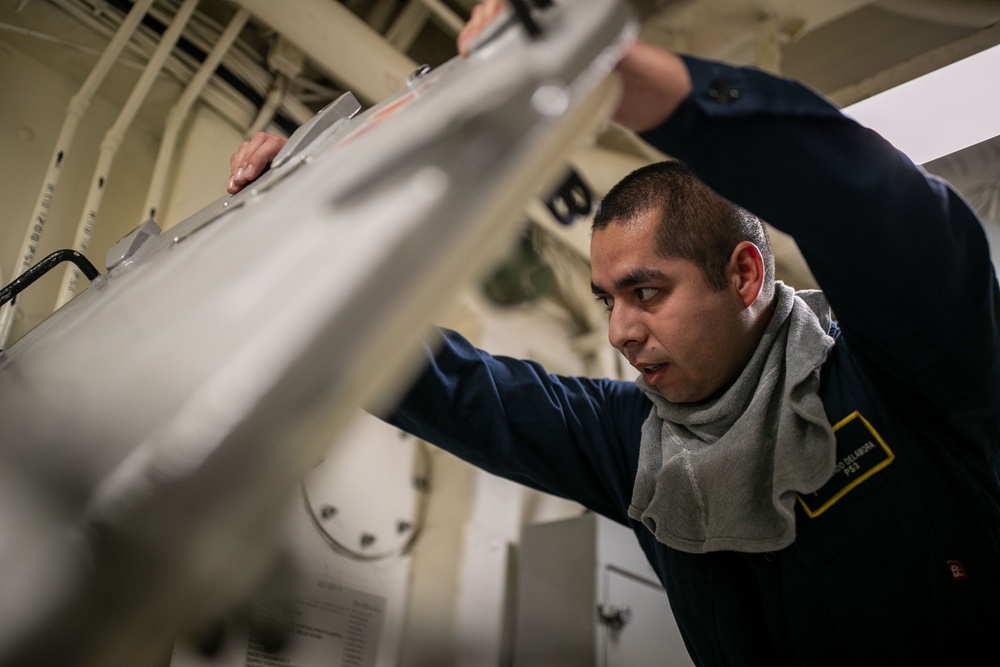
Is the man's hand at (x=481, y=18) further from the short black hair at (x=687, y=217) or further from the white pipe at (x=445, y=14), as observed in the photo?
the white pipe at (x=445, y=14)

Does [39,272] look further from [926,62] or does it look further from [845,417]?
[926,62]

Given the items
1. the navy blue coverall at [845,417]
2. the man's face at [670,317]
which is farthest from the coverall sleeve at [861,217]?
the man's face at [670,317]

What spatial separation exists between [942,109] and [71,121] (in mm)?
1706

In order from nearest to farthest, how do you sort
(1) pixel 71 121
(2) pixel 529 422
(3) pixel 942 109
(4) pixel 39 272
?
1. (4) pixel 39 272
2. (2) pixel 529 422
3. (1) pixel 71 121
4. (3) pixel 942 109

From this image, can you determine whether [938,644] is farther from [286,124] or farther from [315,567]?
[286,124]

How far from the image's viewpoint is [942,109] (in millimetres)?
1498

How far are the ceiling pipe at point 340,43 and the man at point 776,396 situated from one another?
0.69m

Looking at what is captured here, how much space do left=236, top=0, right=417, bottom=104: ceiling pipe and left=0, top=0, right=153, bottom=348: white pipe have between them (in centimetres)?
21

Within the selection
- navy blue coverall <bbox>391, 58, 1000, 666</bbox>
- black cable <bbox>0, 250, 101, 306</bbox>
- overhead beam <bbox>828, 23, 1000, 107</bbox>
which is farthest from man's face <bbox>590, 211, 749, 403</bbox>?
overhead beam <bbox>828, 23, 1000, 107</bbox>

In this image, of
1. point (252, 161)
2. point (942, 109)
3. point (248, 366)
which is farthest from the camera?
point (942, 109)

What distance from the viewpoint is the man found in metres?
0.70

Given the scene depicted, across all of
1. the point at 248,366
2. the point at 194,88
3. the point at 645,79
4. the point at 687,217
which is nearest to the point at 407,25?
the point at 194,88

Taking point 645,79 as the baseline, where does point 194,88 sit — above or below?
above

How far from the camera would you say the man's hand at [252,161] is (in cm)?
88
